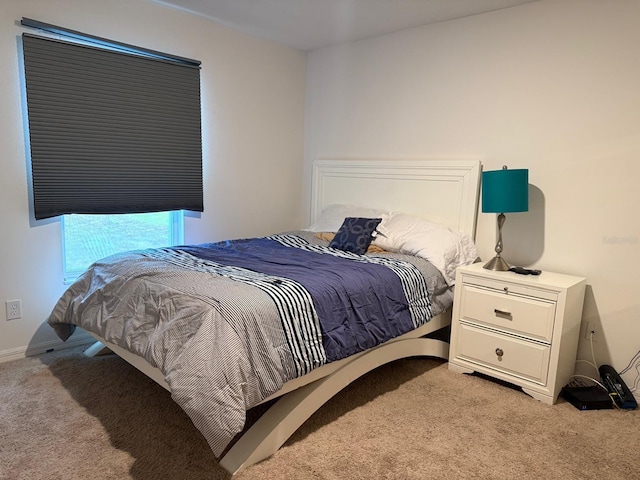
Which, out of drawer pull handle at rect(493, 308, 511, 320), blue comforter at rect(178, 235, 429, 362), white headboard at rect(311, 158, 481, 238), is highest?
white headboard at rect(311, 158, 481, 238)

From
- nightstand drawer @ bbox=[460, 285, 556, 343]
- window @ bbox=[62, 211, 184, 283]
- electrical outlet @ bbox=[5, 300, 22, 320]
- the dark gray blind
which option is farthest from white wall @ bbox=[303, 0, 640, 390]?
electrical outlet @ bbox=[5, 300, 22, 320]

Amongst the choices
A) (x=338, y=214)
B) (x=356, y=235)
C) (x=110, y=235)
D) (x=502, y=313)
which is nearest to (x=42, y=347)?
(x=110, y=235)

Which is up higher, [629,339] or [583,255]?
[583,255]

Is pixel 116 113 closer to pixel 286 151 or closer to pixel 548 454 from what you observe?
pixel 286 151

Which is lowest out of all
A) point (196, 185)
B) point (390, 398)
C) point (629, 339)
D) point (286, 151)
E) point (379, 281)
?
point (390, 398)

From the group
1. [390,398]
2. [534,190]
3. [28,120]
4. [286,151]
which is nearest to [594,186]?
[534,190]

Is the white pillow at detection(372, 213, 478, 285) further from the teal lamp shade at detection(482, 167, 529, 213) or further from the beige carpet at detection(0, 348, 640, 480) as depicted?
the beige carpet at detection(0, 348, 640, 480)

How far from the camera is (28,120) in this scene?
2721 mm

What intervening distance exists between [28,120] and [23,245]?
76cm

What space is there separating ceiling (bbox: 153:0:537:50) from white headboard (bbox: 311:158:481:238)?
1010mm

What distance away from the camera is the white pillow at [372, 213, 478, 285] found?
2982 millimetres

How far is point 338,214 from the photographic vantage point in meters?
3.75

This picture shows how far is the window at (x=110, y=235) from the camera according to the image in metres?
3.10

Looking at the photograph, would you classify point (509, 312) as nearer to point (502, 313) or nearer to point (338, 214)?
point (502, 313)
